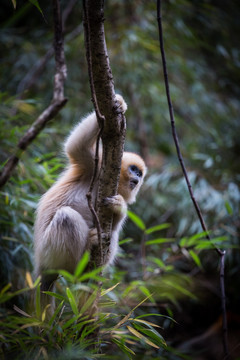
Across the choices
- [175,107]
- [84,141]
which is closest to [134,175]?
[84,141]

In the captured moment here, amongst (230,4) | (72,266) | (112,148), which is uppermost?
(230,4)

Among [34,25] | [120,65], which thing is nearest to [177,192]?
[120,65]

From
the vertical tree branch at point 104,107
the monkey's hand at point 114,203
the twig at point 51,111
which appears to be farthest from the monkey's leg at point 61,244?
the twig at point 51,111

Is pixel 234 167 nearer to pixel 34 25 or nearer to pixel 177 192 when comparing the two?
pixel 177 192

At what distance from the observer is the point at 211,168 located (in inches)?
219

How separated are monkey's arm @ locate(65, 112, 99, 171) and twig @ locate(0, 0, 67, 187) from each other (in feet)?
0.83

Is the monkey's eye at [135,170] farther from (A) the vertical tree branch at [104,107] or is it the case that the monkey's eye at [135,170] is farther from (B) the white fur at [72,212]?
(A) the vertical tree branch at [104,107]

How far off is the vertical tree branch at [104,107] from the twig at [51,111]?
1.63ft

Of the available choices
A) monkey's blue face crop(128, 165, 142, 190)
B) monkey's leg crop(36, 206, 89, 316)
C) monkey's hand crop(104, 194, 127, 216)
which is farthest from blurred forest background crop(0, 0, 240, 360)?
monkey's hand crop(104, 194, 127, 216)

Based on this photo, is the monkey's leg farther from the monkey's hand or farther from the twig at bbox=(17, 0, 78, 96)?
the twig at bbox=(17, 0, 78, 96)

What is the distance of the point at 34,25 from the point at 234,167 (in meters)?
4.50

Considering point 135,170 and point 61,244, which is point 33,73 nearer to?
point 135,170

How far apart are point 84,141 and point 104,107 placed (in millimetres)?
696

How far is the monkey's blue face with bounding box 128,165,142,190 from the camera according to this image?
290 centimetres
